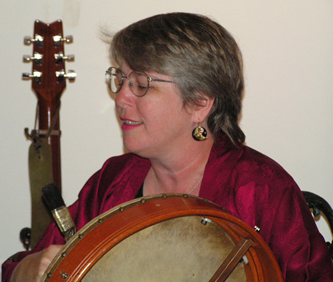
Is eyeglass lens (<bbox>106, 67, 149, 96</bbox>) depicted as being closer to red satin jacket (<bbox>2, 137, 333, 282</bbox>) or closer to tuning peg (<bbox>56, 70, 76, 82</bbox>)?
red satin jacket (<bbox>2, 137, 333, 282</bbox>)

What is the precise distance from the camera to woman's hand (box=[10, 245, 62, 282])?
1.13 m

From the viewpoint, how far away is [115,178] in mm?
1566

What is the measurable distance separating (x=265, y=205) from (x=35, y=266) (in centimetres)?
63

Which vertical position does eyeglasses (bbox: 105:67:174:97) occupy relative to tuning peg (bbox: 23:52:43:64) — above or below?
below

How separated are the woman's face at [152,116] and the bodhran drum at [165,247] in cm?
38

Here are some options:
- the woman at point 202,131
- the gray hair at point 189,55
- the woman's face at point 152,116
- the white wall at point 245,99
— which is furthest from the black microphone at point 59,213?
the white wall at point 245,99

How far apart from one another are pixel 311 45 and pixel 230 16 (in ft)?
1.13

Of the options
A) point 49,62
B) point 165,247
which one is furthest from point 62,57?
point 165,247

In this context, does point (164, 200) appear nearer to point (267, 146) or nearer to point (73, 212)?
point (73, 212)

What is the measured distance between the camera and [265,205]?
1.30 m

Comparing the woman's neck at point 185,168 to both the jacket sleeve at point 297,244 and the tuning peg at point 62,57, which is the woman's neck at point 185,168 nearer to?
the jacket sleeve at point 297,244

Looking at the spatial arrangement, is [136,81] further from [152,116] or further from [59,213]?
[59,213]

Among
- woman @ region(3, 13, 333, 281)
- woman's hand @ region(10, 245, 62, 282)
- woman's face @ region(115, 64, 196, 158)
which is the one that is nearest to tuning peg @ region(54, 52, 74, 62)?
woman @ region(3, 13, 333, 281)

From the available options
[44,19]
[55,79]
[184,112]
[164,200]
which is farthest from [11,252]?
[164,200]
